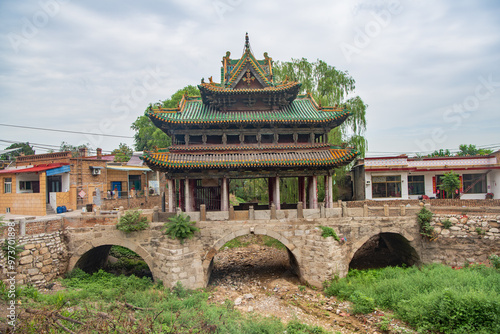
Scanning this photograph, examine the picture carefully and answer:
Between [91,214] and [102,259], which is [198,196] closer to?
[91,214]

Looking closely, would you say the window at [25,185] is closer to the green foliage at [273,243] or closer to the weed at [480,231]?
the green foliage at [273,243]

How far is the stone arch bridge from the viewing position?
14312 millimetres

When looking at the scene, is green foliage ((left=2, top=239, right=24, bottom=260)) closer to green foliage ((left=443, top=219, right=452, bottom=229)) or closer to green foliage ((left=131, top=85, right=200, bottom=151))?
green foliage ((left=131, top=85, right=200, bottom=151))

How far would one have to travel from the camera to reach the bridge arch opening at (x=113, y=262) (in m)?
16.4

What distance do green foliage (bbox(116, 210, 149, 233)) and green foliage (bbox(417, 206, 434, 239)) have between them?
15087mm

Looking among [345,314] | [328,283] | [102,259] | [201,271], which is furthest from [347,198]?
[102,259]

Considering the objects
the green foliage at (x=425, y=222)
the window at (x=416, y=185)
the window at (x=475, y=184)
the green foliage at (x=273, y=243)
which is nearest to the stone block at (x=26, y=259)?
the green foliage at (x=273, y=243)

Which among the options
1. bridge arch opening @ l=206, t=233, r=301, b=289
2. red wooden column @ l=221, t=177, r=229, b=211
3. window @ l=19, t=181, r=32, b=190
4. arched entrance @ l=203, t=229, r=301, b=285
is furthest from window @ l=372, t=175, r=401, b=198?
window @ l=19, t=181, r=32, b=190

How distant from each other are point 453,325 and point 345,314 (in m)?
3.99

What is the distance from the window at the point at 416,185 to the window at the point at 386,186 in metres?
1.71

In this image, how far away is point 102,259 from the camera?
18.3m

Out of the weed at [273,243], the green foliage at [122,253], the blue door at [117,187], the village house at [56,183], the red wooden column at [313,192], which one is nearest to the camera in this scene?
the red wooden column at [313,192]

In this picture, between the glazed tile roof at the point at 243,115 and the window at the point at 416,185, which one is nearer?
the glazed tile roof at the point at 243,115

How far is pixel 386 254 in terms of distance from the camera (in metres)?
19.5
